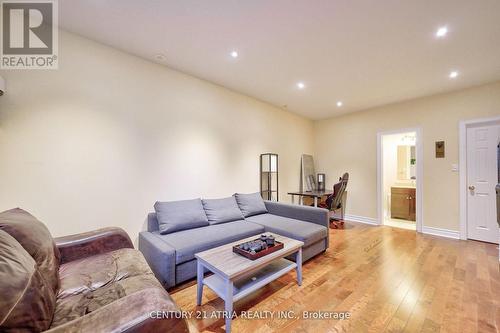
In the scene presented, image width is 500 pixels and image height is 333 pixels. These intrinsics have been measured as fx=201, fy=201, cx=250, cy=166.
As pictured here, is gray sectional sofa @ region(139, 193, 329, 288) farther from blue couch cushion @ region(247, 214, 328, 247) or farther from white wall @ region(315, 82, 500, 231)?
white wall @ region(315, 82, 500, 231)

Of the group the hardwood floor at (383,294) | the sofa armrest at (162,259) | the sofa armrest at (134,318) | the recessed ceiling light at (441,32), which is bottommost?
the hardwood floor at (383,294)

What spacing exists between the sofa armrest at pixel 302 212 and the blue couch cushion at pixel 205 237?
28.5 inches

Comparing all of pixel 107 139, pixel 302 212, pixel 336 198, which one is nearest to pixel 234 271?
pixel 302 212

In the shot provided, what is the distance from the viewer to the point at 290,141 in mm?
4852

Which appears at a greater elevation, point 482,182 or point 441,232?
point 482,182

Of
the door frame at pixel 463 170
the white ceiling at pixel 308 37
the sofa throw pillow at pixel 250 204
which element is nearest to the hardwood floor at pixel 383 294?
the door frame at pixel 463 170

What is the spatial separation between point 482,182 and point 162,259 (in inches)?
196

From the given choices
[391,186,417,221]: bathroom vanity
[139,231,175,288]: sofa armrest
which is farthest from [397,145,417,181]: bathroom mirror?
[139,231,175,288]: sofa armrest

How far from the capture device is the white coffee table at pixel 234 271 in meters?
1.54

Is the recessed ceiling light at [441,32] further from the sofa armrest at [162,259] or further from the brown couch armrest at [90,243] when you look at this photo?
the brown couch armrest at [90,243]

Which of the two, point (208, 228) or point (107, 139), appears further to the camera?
point (208, 228)

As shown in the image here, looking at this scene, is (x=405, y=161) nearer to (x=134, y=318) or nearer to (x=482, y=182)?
(x=482, y=182)

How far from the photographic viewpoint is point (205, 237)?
233 cm

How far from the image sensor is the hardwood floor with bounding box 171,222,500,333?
5.24 ft
